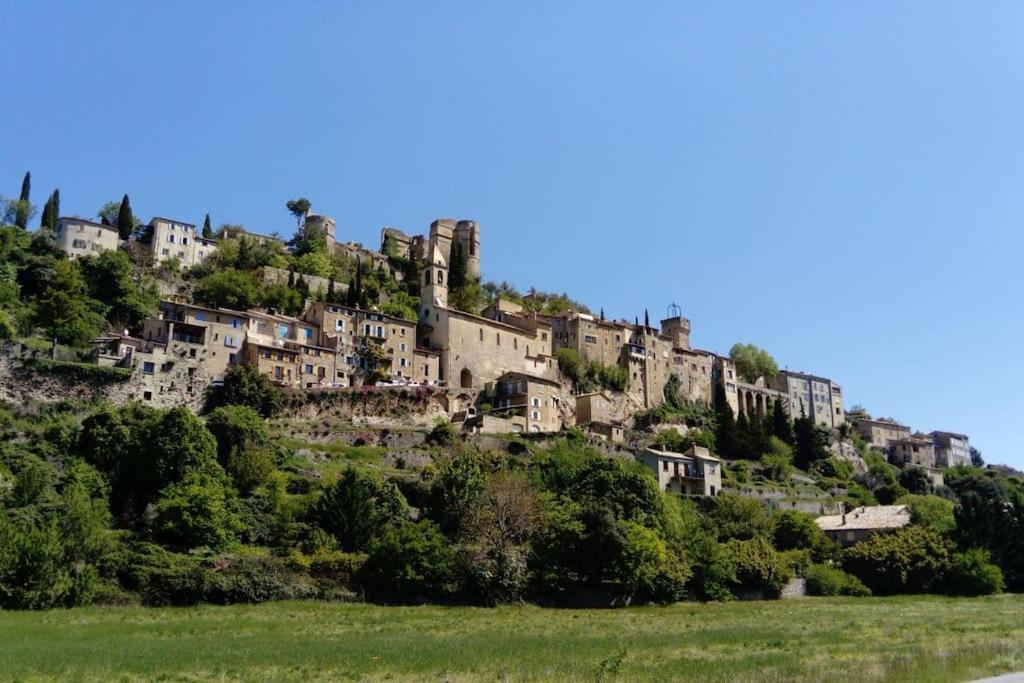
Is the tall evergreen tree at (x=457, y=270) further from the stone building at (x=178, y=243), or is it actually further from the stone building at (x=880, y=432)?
the stone building at (x=880, y=432)

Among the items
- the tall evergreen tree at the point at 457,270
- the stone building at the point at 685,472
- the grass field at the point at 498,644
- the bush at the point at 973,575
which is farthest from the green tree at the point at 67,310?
the bush at the point at 973,575

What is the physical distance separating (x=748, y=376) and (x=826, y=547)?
6465 centimetres

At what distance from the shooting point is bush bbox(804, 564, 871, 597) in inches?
2564

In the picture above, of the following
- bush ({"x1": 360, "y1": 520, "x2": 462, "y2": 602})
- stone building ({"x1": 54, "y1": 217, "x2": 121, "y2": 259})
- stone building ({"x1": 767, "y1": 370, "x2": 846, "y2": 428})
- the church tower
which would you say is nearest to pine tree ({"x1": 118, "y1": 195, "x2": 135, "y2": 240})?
A: stone building ({"x1": 54, "y1": 217, "x2": 121, "y2": 259})

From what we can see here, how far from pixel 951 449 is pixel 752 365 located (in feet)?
118

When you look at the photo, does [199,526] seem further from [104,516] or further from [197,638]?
[197,638]

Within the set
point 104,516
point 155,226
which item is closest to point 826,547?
point 104,516

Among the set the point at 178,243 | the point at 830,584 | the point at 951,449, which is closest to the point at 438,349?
the point at 178,243

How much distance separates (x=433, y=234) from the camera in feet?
425

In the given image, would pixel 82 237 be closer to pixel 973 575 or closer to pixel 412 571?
pixel 412 571

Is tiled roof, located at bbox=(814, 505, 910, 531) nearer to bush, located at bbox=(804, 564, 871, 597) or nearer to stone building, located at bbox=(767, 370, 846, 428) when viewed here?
bush, located at bbox=(804, 564, 871, 597)

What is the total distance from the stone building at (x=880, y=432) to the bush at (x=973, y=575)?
7204 cm

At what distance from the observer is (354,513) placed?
5622cm

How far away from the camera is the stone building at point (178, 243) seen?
10475cm
